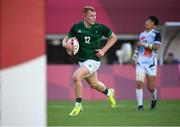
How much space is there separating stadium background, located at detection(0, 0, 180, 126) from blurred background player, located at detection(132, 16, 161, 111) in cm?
137

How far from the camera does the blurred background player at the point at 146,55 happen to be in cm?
Result: 948

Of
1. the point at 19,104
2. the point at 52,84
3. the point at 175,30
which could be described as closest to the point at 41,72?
the point at 19,104

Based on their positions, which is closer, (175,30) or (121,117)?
(121,117)

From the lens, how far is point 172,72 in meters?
12.4

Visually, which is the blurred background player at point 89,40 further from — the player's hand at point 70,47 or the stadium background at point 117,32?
the stadium background at point 117,32

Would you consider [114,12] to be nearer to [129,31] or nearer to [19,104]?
[129,31]

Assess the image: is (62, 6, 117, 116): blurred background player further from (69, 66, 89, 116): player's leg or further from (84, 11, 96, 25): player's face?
(69, 66, 89, 116): player's leg

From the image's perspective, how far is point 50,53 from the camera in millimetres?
15602

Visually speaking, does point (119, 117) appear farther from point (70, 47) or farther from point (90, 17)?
point (90, 17)

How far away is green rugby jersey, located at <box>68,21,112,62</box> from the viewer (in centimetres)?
872

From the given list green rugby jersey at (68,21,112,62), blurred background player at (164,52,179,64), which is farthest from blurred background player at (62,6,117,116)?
blurred background player at (164,52,179,64)

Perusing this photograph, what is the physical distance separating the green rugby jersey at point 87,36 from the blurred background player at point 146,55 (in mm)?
935

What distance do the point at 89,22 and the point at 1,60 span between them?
471 centimetres

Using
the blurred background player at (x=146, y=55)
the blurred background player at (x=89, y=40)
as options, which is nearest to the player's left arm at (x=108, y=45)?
the blurred background player at (x=89, y=40)
